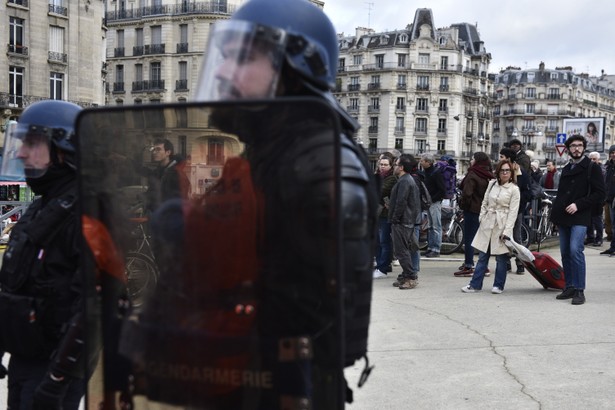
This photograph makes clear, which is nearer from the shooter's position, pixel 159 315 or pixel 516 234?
pixel 159 315

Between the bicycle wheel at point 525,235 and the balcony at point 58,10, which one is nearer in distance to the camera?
the bicycle wheel at point 525,235

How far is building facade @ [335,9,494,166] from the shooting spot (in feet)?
278

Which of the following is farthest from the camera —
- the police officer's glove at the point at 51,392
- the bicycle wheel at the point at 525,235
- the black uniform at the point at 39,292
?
the bicycle wheel at the point at 525,235

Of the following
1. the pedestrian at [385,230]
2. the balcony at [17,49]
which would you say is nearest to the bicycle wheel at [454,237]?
the pedestrian at [385,230]

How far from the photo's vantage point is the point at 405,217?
9133 millimetres

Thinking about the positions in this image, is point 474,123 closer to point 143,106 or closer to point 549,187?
point 549,187

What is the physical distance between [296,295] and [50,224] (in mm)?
1372

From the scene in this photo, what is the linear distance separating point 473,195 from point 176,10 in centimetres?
5096

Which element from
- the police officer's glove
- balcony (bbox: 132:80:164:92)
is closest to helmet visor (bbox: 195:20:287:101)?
the police officer's glove

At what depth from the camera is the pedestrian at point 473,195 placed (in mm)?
9836

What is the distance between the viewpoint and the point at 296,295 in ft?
5.73

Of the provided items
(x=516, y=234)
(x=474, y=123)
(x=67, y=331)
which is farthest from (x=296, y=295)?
(x=474, y=123)

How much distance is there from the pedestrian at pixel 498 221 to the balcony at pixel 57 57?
34976mm

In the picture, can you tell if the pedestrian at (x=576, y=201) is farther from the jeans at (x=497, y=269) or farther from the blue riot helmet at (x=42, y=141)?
the blue riot helmet at (x=42, y=141)
